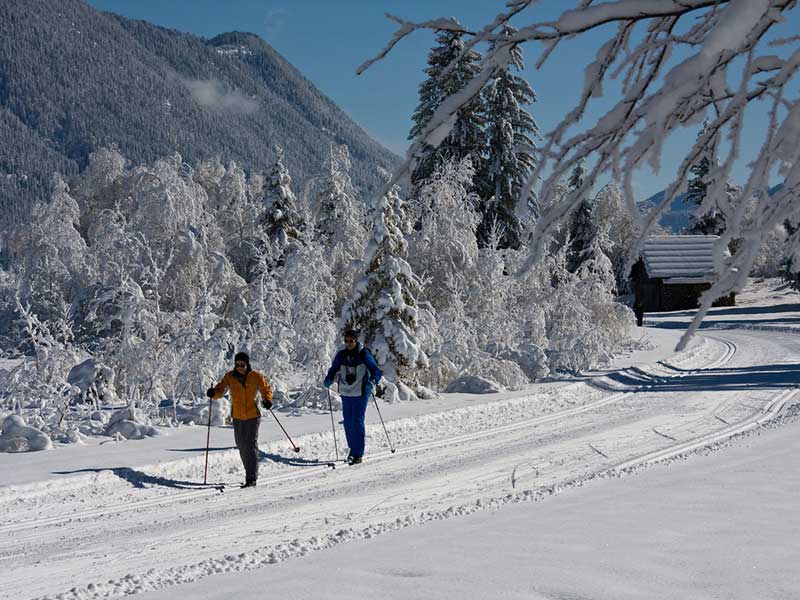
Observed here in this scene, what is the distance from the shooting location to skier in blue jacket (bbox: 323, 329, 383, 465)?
1080 centimetres

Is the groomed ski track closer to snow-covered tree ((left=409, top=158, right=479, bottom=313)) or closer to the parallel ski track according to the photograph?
the parallel ski track

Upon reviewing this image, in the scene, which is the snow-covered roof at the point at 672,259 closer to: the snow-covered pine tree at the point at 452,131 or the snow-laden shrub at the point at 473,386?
the snow-covered pine tree at the point at 452,131

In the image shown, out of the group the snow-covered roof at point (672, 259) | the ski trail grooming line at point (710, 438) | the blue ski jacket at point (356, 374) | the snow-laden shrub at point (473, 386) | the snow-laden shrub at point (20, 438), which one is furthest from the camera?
the snow-covered roof at point (672, 259)

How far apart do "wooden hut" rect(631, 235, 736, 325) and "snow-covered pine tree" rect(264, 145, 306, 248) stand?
29946 millimetres

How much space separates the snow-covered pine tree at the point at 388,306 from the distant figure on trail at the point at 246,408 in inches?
260

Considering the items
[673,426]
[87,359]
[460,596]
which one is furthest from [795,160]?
[87,359]

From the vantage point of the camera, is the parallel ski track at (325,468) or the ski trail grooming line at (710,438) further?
the ski trail grooming line at (710,438)

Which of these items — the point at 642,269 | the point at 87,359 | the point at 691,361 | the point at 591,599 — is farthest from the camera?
the point at 642,269

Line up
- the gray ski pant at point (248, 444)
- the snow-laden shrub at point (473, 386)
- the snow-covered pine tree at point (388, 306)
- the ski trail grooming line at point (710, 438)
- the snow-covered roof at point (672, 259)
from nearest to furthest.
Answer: the gray ski pant at point (248, 444) → the ski trail grooming line at point (710, 438) → the snow-covered pine tree at point (388, 306) → the snow-laden shrub at point (473, 386) → the snow-covered roof at point (672, 259)

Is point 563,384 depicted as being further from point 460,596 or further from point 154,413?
point 460,596

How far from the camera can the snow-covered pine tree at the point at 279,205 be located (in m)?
36.0

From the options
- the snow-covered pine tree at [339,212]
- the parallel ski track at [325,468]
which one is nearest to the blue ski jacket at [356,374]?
the parallel ski track at [325,468]

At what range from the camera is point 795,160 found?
6.91 ft

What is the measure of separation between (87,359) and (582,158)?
51.0 ft
